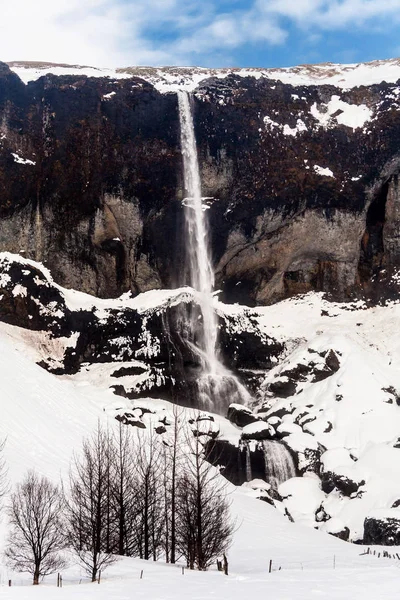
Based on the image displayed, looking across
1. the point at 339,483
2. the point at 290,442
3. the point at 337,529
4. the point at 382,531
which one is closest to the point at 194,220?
the point at 290,442

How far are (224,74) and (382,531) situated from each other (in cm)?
4393

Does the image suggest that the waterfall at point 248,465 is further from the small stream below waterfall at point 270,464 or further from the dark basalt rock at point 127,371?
the dark basalt rock at point 127,371

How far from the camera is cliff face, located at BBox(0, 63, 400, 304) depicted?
185 feet

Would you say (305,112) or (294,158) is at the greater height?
(305,112)

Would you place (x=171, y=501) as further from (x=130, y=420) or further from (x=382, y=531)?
(x=130, y=420)

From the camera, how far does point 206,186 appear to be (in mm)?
58938

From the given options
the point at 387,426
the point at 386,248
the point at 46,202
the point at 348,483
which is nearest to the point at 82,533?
the point at 348,483

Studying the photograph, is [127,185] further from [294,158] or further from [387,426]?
[387,426]

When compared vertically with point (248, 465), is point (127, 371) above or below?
above

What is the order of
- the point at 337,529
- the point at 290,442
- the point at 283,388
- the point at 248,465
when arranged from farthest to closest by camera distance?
the point at 283,388, the point at 290,442, the point at 248,465, the point at 337,529

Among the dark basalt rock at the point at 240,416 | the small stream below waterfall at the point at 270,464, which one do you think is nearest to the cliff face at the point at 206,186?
the dark basalt rock at the point at 240,416

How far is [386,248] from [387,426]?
1928cm

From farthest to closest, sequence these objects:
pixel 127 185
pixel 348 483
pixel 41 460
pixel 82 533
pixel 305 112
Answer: pixel 305 112 → pixel 127 185 → pixel 348 483 → pixel 41 460 → pixel 82 533

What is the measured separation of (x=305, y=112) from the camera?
6103 cm
